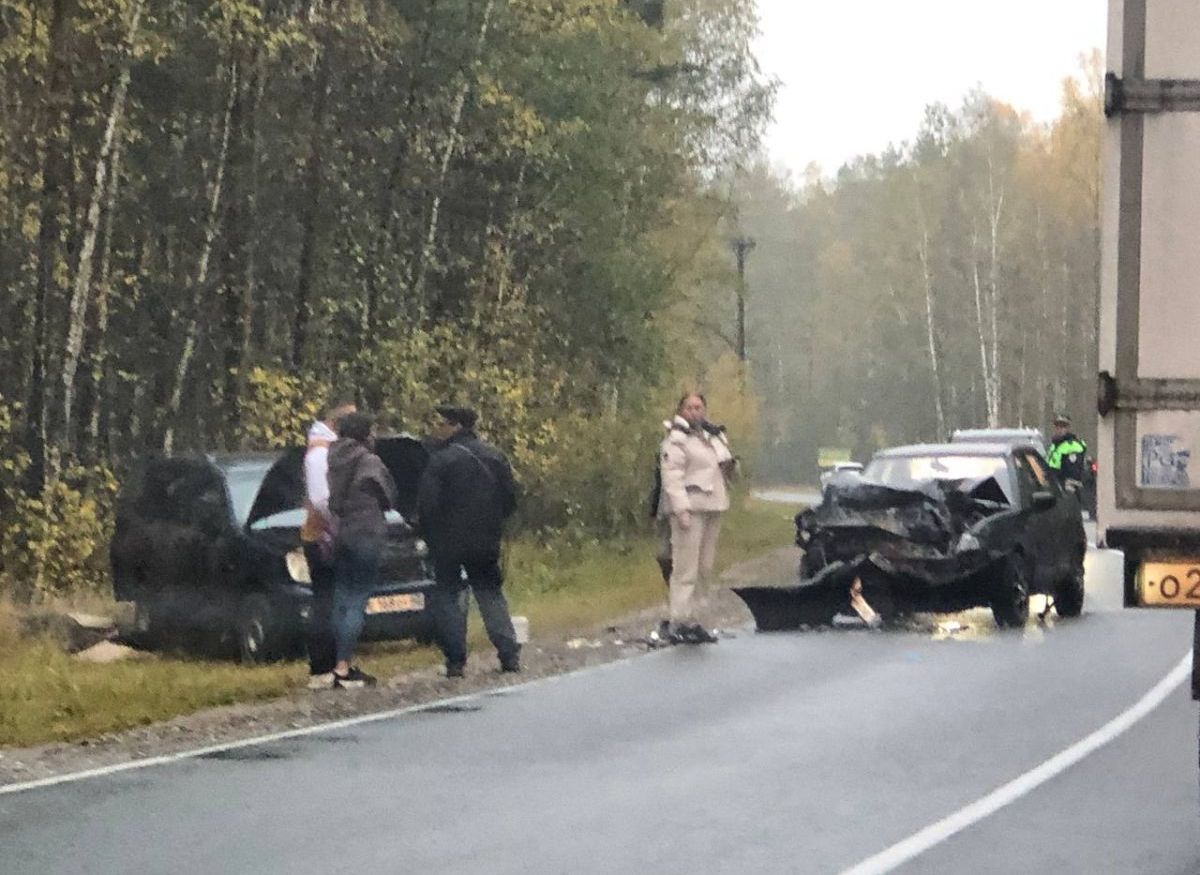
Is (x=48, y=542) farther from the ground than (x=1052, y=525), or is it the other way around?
(x=1052, y=525)

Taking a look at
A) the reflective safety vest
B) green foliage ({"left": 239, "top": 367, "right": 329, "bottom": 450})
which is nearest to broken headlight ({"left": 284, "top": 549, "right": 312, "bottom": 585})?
green foliage ({"left": 239, "top": 367, "right": 329, "bottom": 450})

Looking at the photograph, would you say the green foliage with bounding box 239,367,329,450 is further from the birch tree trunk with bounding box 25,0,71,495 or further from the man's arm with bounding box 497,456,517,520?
the man's arm with bounding box 497,456,517,520

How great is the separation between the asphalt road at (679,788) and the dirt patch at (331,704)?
1.60ft

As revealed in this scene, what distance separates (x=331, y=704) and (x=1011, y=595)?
7210 mm

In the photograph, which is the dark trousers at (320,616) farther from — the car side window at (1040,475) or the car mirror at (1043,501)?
the car side window at (1040,475)

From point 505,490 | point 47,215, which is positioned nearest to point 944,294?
point 47,215

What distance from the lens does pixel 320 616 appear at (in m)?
16.8

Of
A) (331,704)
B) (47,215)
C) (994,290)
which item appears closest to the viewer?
(331,704)

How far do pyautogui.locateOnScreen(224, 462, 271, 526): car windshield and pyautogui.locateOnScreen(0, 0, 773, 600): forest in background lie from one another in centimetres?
498

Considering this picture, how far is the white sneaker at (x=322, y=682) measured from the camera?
1638cm

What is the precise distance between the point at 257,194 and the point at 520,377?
4.34 m

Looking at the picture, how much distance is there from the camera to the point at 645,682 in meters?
16.7

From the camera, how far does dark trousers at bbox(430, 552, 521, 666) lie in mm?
17234

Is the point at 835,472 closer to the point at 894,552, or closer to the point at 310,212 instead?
the point at 894,552
